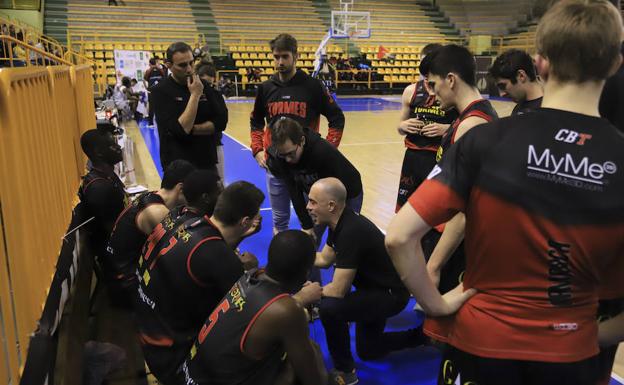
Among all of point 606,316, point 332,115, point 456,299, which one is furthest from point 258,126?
point 606,316

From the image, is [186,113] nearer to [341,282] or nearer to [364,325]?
[341,282]

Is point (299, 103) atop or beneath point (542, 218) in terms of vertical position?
atop

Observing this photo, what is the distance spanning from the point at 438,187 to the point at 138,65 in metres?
16.3

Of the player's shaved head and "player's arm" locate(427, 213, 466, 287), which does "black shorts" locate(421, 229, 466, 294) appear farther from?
"player's arm" locate(427, 213, 466, 287)

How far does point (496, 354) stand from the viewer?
1.22m

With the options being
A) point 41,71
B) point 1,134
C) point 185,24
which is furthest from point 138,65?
point 1,134

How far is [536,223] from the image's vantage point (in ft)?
3.65

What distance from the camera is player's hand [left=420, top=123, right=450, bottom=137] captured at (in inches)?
128

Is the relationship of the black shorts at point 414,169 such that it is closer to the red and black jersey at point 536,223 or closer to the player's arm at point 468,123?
the player's arm at point 468,123

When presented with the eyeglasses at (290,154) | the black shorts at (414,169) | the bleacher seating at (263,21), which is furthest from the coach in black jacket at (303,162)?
the bleacher seating at (263,21)

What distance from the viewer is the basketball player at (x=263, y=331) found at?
173 cm

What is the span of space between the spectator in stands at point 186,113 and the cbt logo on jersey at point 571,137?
2.81m

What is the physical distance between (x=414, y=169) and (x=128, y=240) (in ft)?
6.61

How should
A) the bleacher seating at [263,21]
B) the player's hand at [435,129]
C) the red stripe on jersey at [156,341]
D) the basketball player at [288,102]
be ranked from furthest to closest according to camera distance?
1. the bleacher seating at [263,21]
2. the basketball player at [288,102]
3. the player's hand at [435,129]
4. the red stripe on jersey at [156,341]
